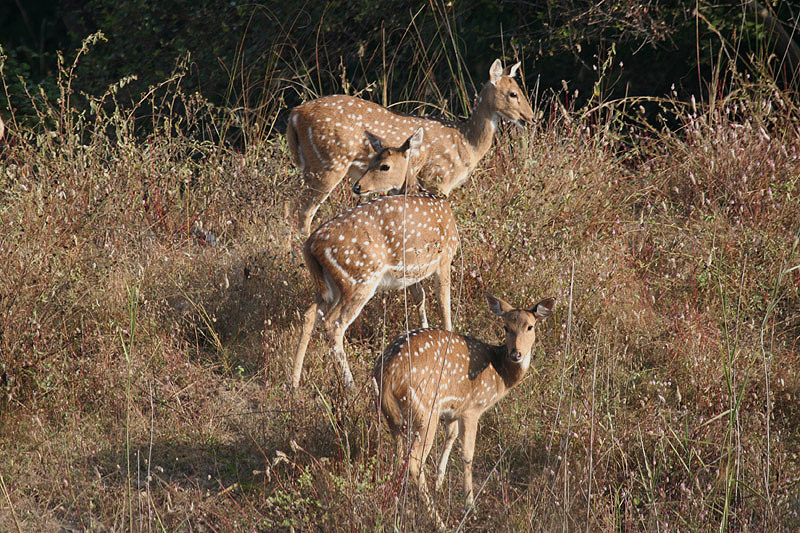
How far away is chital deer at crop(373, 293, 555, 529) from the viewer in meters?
4.58

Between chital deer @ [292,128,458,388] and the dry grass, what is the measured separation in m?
0.27

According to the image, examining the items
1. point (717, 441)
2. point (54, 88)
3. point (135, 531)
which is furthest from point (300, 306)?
point (54, 88)

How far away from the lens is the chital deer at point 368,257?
5586 millimetres

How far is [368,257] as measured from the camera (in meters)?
5.61

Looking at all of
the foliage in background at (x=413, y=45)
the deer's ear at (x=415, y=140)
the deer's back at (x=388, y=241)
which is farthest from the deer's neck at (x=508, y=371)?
the foliage in background at (x=413, y=45)

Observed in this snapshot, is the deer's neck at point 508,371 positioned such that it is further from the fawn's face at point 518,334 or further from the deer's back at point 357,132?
the deer's back at point 357,132

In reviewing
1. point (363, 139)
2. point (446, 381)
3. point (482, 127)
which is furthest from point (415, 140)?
point (446, 381)

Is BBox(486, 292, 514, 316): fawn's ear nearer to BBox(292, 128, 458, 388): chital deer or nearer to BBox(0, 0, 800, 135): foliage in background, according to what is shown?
BBox(292, 128, 458, 388): chital deer

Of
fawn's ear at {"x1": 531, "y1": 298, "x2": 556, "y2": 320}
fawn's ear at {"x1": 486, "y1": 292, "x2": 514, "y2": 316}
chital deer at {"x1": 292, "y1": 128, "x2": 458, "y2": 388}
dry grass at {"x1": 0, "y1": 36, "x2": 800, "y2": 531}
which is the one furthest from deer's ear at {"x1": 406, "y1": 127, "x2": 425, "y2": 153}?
fawn's ear at {"x1": 531, "y1": 298, "x2": 556, "y2": 320}

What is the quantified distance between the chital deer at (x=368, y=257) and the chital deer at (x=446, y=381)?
0.67 meters

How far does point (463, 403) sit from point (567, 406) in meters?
0.81

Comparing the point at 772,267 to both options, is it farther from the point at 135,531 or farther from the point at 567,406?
the point at 135,531

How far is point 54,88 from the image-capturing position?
1127cm

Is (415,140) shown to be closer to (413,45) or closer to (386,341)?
(386,341)
